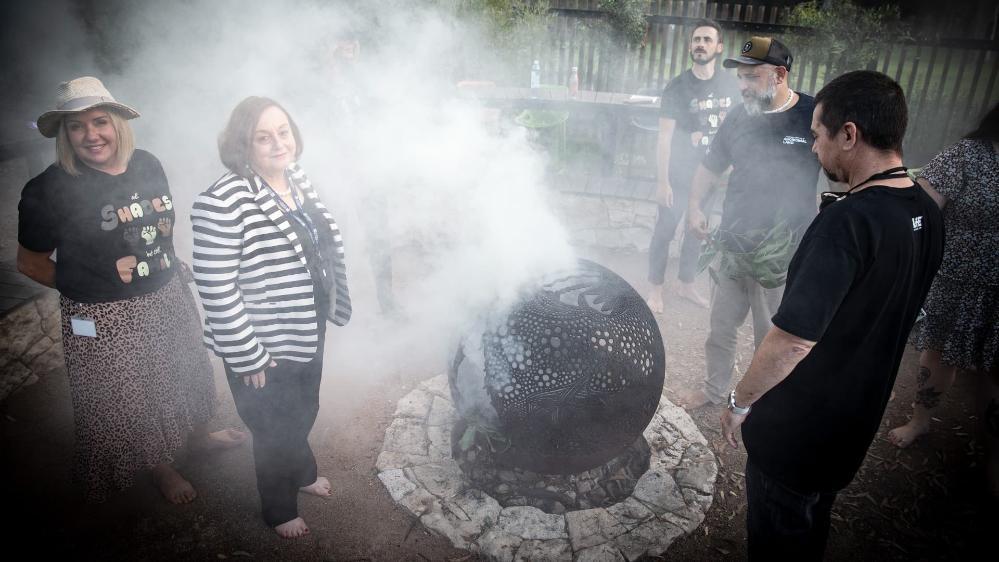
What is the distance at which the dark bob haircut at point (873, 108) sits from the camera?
1941 mm

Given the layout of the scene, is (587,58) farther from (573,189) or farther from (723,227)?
(723,227)

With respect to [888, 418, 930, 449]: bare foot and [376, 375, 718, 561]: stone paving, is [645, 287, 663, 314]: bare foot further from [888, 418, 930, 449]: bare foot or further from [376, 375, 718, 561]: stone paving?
[888, 418, 930, 449]: bare foot

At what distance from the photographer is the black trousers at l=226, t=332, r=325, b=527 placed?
2.81m

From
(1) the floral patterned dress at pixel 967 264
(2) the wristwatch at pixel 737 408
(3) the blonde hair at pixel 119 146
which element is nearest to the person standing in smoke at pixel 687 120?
Result: (1) the floral patterned dress at pixel 967 264

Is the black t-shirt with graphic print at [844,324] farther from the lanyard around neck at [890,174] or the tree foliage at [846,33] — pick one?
the tree foliage at [846,33]

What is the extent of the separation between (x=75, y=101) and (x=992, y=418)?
5314 mm

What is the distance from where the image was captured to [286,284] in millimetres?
2660

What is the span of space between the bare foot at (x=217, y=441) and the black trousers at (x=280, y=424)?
77 cm

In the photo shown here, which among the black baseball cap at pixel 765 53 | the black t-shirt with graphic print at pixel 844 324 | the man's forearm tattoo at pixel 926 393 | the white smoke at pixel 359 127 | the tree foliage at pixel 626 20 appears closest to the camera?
the black t-shirt with graphic print at pixel 844 324

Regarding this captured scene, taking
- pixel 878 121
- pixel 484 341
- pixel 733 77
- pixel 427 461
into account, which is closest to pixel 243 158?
pixel 484 341

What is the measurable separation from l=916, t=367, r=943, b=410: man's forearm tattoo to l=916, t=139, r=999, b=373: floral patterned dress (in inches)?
7.2

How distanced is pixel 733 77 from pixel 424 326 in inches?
142

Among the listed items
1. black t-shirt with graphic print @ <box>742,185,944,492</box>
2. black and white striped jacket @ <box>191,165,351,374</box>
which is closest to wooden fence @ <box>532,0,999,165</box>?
black t-shirt with graphic print @ <box>742,185,944,492</box>

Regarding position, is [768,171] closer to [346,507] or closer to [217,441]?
[346,507]
